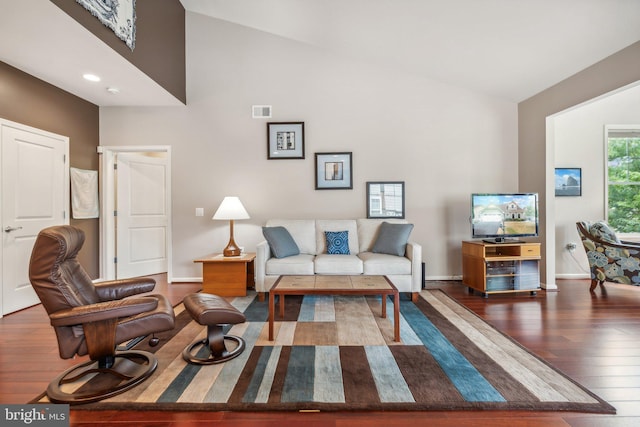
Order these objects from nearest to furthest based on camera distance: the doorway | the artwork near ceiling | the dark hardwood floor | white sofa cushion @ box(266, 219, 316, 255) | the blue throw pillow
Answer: the dark hardwood floor, the artwork near ceiling, the blue throw pillow, white sofa cushion @ box(266, 219, 316, 255), the doorway

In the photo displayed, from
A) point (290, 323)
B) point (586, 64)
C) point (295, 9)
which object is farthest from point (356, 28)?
point (290, 323)

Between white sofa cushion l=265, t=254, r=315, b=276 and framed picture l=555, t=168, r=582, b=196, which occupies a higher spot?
framed picture l=555, t=168, r=582, b=196

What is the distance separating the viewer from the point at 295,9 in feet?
12.2

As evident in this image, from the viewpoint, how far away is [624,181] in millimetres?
4543

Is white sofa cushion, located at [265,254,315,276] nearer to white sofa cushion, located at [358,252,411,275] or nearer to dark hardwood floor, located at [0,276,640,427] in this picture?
white sofa cushion, located at [358,252,411,275]

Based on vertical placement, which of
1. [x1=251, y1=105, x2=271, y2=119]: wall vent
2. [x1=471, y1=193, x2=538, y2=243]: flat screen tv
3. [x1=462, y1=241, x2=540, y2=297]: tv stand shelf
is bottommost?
[x1=462, y1=241, x2=540, y2=297]: tv stand shelf

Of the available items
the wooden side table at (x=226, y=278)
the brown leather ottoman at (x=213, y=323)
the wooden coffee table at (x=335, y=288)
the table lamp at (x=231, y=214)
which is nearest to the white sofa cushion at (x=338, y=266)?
the wooden coffee table at (x=335, y=288)

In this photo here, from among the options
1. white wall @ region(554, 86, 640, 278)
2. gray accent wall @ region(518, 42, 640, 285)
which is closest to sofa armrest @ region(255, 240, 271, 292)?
gray accent wall @ region(518, 42, 640, 285)

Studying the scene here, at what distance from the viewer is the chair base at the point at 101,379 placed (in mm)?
1692

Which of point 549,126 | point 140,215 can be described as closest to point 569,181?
point 549,126

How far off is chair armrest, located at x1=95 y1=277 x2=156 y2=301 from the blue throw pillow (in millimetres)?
2242

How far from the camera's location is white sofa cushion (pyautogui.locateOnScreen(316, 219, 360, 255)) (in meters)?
4.13

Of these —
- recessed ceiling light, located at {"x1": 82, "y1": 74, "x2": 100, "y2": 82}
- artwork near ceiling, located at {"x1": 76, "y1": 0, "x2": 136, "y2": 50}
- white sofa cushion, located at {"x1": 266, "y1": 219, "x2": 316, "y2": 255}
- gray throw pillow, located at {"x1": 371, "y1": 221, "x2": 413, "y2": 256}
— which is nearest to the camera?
artwork near ceiling, located at {"x1": 76, "y1": 0, "x2": 136, "y2": 50}

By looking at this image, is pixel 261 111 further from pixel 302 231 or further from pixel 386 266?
pixel 386 266
